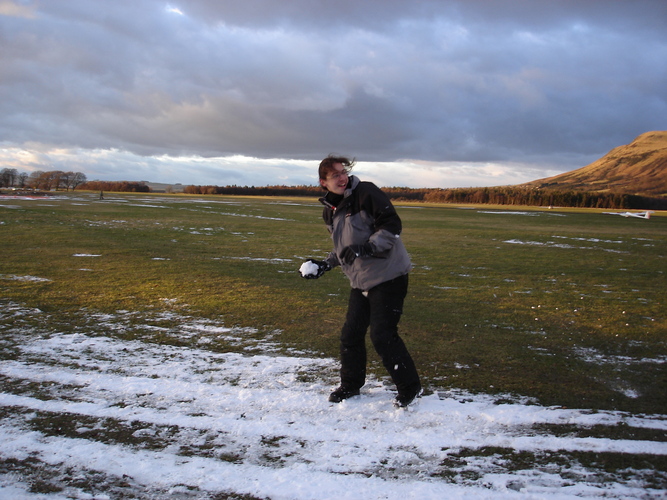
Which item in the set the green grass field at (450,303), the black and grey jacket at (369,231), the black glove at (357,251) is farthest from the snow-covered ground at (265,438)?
the black glove at (357,251)

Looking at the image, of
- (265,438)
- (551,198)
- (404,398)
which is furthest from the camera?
→ (551,198)

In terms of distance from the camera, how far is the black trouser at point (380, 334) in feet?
12.4

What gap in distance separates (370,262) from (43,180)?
12054 cm

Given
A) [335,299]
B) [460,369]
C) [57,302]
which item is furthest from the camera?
[335,299]

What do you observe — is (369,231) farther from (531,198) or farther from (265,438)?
(531,198)

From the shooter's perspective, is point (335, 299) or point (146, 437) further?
point (335, 299)

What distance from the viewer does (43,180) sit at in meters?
104

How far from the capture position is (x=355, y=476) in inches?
114

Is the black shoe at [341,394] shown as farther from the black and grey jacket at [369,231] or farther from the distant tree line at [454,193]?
the distant tree line at [454,193]

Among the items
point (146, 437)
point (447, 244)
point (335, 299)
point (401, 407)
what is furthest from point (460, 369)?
point (447, 244)

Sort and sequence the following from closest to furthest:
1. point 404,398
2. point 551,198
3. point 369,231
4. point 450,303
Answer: point 369,231 < point 404,398 < point 450,303 < point 551,198

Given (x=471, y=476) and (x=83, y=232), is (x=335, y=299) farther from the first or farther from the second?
(x=83, y=232)

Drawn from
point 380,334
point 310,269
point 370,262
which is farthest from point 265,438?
point 370,262

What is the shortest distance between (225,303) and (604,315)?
5745mm
